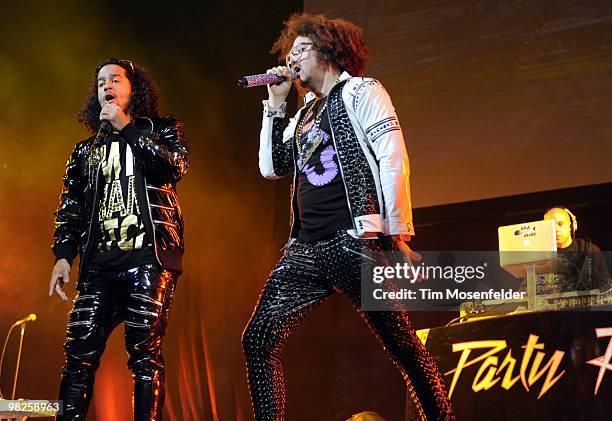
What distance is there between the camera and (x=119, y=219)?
272 cm

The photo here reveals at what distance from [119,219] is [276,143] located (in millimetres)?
631

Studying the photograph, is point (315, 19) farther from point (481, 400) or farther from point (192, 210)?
point (192, 210)

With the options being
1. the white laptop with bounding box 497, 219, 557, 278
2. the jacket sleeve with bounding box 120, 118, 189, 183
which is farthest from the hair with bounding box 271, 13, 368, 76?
the white laptop with bounding box 497, 219, 557, 278

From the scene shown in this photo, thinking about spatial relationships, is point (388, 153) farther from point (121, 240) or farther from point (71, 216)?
point (71, 216)

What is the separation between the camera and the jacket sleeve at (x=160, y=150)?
2684 millimetres

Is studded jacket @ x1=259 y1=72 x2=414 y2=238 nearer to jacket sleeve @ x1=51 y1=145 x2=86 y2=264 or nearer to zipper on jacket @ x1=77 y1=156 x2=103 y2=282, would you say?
zipper on jacket @ x1=77 y1=156 x2=103 y2=282

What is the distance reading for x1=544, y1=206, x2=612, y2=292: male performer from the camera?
10.9 feet

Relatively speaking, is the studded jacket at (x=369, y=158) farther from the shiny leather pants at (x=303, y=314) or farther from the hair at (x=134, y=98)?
the hair at (x=134, y=98)

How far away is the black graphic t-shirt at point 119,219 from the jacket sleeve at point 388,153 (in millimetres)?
868

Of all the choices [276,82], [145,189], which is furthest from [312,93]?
[145,189]

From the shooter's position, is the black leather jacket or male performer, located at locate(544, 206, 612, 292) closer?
the black leather jacket

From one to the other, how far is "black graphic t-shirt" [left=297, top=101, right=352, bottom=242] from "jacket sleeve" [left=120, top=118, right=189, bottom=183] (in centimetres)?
50

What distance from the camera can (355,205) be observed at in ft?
7.72

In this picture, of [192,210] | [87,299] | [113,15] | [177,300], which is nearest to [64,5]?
[113,15]
